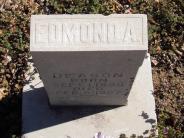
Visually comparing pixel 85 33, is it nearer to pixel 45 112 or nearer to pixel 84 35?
pixel 84 35

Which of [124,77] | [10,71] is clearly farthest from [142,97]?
[10,71]

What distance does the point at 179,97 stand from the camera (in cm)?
433

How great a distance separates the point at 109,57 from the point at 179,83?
Result: 1540 mm

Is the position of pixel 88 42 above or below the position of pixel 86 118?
above

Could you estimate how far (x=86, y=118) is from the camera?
155 inches

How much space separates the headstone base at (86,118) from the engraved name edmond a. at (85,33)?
109 centimetres

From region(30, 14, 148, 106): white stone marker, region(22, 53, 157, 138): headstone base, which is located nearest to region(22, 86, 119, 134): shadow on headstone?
region(22, 53, 157, 138): headstone base

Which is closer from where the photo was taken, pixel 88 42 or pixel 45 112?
pixel 88 42

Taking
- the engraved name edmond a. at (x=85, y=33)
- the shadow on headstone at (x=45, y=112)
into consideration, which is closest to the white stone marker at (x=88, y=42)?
the engraved name edmond a. at (x=85, y=33)

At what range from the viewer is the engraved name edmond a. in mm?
2969

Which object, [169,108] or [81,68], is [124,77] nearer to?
[81,68]

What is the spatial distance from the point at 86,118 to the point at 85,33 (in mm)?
1151

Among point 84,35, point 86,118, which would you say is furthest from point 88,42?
point 86,118

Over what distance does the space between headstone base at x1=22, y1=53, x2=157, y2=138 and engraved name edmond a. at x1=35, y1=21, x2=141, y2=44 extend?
1093 millimetres
